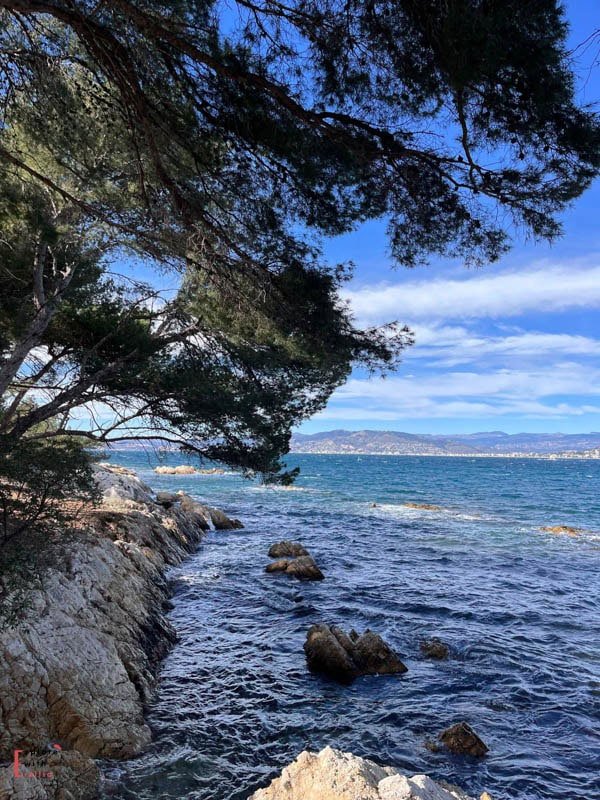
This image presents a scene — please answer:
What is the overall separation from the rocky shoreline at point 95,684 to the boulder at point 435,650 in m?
1.03

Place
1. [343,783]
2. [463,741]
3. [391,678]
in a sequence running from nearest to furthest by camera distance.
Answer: [343,783]
[463,741]
[391,678]

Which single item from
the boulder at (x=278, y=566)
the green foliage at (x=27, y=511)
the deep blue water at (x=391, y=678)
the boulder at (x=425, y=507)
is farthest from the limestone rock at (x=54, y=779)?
the boulder at (x=425, y=507)

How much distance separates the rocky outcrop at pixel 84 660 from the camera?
17.2ft

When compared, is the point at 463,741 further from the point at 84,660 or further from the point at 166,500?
the point at 166,500

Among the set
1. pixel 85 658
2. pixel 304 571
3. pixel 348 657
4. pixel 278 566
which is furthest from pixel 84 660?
pixel 278 566

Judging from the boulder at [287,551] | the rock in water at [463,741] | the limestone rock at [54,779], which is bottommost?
the boulder at [287,551]

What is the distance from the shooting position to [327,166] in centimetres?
505

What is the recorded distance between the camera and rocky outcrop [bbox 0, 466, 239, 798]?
17.2 feet

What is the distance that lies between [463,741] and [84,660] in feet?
16.5

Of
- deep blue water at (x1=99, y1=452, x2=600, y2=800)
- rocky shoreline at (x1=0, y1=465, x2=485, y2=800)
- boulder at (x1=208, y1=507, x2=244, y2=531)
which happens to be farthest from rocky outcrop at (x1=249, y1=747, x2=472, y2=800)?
boulder at (x1=208, y1=507, x2=244, y2=531)

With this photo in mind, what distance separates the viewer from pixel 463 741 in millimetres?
6242

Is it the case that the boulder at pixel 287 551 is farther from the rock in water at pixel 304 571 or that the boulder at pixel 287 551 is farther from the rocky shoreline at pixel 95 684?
the rocky shoreline at pixel 95 684

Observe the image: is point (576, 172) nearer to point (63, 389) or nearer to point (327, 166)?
point (327, 166)

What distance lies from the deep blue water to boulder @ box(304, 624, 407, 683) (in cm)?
25
